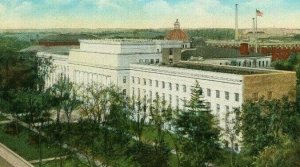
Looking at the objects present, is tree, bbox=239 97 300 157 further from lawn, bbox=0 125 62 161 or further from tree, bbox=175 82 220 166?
lawn, bbox=0 125 62 161

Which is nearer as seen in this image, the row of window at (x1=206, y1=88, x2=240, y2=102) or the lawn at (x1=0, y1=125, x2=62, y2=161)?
the lawn at (x1=0, y1=125, x2=62, y2=161)

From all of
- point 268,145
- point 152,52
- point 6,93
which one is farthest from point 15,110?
point 268,145

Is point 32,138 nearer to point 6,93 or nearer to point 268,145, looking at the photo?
point 6,93

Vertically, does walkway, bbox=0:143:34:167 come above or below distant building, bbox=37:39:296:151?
below

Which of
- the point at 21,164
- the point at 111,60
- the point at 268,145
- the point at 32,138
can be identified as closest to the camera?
the point at 268,145

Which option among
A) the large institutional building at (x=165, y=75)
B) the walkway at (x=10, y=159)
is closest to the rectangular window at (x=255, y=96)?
the large institutional building at (x=165, y=75)

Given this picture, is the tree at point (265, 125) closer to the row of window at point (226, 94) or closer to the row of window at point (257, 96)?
the row of window at point (257, 96)

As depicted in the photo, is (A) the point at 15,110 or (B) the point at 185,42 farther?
(B) the point at 185,42

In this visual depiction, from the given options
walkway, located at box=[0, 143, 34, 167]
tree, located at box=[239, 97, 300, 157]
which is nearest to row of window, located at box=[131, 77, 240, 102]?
tree, located at box=[239, 97, 300, 157]
